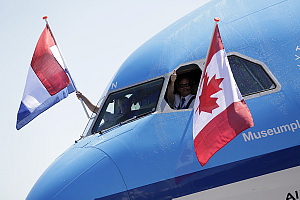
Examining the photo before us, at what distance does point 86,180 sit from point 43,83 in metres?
3.54

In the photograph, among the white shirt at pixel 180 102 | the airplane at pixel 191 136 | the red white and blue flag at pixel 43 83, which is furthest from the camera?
the red white and blue flag at pixel 43 83

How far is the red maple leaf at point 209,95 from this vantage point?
7.27m

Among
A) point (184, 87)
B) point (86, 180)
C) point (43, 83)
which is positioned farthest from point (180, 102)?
point (43, 83)

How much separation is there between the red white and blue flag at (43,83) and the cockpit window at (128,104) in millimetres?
2074

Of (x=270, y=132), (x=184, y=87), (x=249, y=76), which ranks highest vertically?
(x=184, y=87)

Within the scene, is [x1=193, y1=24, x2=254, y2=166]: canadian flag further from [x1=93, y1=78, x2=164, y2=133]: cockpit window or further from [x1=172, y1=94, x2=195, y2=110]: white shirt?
[x1=93, y1=78, x2=164, y2=133]: cockpit window

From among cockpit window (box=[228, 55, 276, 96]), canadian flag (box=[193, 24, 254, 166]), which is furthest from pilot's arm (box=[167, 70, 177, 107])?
canadian flag (box=[193, 24, 254, 166])

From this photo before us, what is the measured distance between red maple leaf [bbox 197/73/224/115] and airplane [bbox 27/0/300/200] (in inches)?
26.2

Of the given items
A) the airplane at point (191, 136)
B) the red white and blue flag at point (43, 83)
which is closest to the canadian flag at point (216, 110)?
the airplane at point (191, 136)

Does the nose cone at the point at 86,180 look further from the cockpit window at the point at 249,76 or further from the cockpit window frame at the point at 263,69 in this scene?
the cockpit window at the point at 249,76

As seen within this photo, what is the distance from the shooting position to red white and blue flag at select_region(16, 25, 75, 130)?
10.8 m

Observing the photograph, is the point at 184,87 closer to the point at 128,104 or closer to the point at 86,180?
the point at 128,104

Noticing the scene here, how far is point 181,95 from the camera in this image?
28.7 ft

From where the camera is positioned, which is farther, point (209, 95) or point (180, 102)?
point (180, 102)
